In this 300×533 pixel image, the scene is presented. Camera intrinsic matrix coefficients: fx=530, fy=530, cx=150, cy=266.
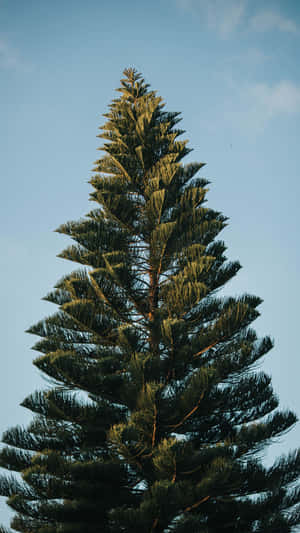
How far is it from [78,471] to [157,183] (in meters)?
3.89

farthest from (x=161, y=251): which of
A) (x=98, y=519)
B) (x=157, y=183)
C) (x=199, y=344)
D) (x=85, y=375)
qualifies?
(x=98, y=519)

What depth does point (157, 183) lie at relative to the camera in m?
7.33

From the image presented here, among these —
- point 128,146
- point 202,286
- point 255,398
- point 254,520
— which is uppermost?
point 128,146

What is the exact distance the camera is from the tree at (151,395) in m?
5.16

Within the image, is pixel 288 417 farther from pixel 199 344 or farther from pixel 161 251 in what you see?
pixel 161 251

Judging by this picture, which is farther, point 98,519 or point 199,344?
point 199,344

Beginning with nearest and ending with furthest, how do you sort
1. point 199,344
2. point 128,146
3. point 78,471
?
1. point 78,471
2. point 199,344
3. point 128,146

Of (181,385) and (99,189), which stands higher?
(99,189)

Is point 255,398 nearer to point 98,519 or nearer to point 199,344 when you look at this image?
point 199,344

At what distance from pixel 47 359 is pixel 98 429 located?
0.96m

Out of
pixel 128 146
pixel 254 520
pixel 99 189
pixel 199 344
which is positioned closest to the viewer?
pixel 254 520

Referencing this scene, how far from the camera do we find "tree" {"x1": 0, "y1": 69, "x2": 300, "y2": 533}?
16.9ft

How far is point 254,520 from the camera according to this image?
5.55 m

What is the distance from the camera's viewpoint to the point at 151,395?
5008 millimetres
